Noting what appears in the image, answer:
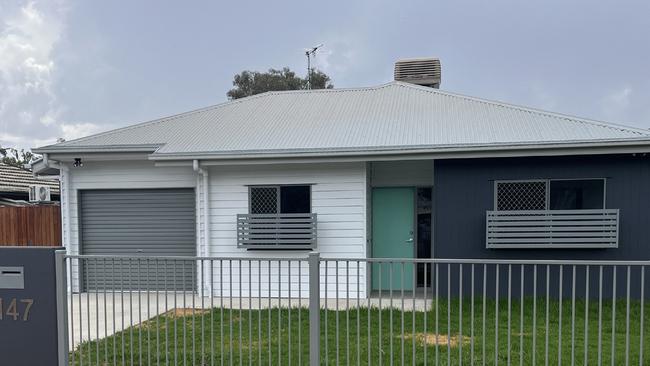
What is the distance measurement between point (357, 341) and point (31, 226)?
10.5 metres

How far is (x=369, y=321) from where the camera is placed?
453 centimetres

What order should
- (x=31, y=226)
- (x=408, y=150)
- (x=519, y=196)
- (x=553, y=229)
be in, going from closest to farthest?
(x=553, y=229) → (x=408, y=150) → (x=519, y=196) → (x=31, y=226)

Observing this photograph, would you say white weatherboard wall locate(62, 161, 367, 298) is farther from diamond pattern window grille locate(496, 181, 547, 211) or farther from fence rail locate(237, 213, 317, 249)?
diamond pattern window grille locate(496, 181, 547, 211)

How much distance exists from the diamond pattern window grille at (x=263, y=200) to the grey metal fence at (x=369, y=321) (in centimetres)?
109

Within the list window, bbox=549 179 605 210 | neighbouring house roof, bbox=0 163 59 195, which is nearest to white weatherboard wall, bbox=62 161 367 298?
window, bbox=549 179 605 210

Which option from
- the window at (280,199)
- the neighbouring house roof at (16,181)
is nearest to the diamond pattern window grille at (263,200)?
the window at (280,199)

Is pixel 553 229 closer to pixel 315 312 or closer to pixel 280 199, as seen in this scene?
pixel 280 199

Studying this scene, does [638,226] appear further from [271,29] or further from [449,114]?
[271,29]

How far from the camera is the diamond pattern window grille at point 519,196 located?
8844mm

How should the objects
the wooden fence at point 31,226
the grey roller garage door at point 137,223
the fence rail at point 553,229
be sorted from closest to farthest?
1. the fence rail at point 553,229
2. the grey roller garage door at point 137,223
3. the wooden fence at point 31,226

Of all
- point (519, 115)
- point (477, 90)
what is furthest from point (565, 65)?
point (519, 115)

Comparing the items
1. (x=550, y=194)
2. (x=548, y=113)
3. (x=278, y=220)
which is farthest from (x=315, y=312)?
(x=548, y=113)

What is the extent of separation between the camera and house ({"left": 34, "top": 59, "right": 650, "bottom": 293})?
8.42 metres

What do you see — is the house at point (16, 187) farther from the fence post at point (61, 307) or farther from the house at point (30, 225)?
the fence post at point (61, 307)
